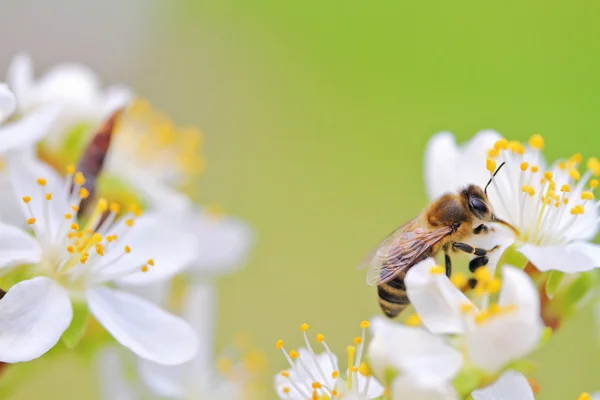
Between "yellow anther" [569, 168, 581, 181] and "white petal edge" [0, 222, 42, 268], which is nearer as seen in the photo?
"white petal edge" [0, 222, 42, 268]

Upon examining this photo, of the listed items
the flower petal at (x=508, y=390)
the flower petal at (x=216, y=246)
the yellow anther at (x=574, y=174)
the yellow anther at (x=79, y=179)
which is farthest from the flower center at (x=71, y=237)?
the yellow anther at (x=574, y=174)

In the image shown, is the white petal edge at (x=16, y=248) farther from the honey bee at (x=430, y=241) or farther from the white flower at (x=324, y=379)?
the honey bee at (x=430, y=241)

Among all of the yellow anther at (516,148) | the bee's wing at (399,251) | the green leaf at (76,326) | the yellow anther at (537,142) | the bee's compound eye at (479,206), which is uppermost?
the yellow anther at (537,142)

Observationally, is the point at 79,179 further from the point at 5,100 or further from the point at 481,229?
the point at 481,229

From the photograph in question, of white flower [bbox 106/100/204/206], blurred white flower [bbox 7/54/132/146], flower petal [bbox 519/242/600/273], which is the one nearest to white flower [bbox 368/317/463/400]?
flower petal [bbox 519/242/600/273]

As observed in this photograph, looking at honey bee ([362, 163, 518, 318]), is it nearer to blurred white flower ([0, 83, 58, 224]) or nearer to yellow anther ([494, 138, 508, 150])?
yellow anther ([494, 138, 508, 150])

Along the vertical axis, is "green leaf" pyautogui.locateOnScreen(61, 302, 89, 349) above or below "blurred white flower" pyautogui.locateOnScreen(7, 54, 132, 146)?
below

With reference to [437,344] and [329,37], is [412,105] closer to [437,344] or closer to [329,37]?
[329,37]

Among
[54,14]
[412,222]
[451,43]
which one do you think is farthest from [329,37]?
[412,222]
